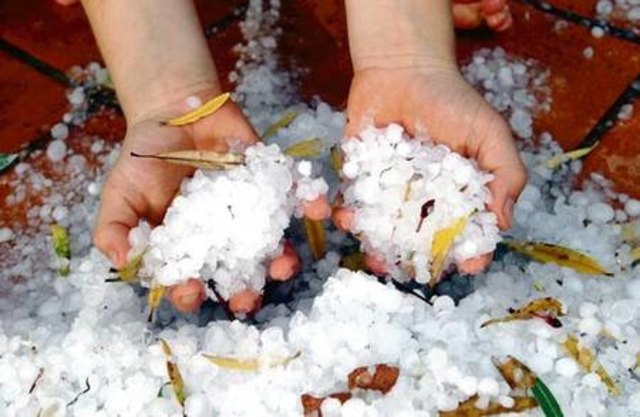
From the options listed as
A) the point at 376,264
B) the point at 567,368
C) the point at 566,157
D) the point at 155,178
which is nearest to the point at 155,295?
the point at 155,178

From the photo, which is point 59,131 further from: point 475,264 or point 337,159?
point 475,264

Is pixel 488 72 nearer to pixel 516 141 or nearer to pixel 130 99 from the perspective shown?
pixel 516 141

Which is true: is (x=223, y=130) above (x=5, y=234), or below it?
above

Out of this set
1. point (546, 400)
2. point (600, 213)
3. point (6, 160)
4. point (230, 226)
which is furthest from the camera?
point (6, 160)

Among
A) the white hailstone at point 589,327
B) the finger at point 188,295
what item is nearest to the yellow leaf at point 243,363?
the finger at point 188,295

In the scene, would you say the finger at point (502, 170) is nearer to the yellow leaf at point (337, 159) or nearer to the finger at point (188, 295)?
the yellow leaf at point (337, 159)

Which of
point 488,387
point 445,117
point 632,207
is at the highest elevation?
point 445,117

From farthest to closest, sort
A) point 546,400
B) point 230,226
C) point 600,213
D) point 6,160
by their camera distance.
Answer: point 6,160 < point 600,213 < point 230,226 < point 546,400
